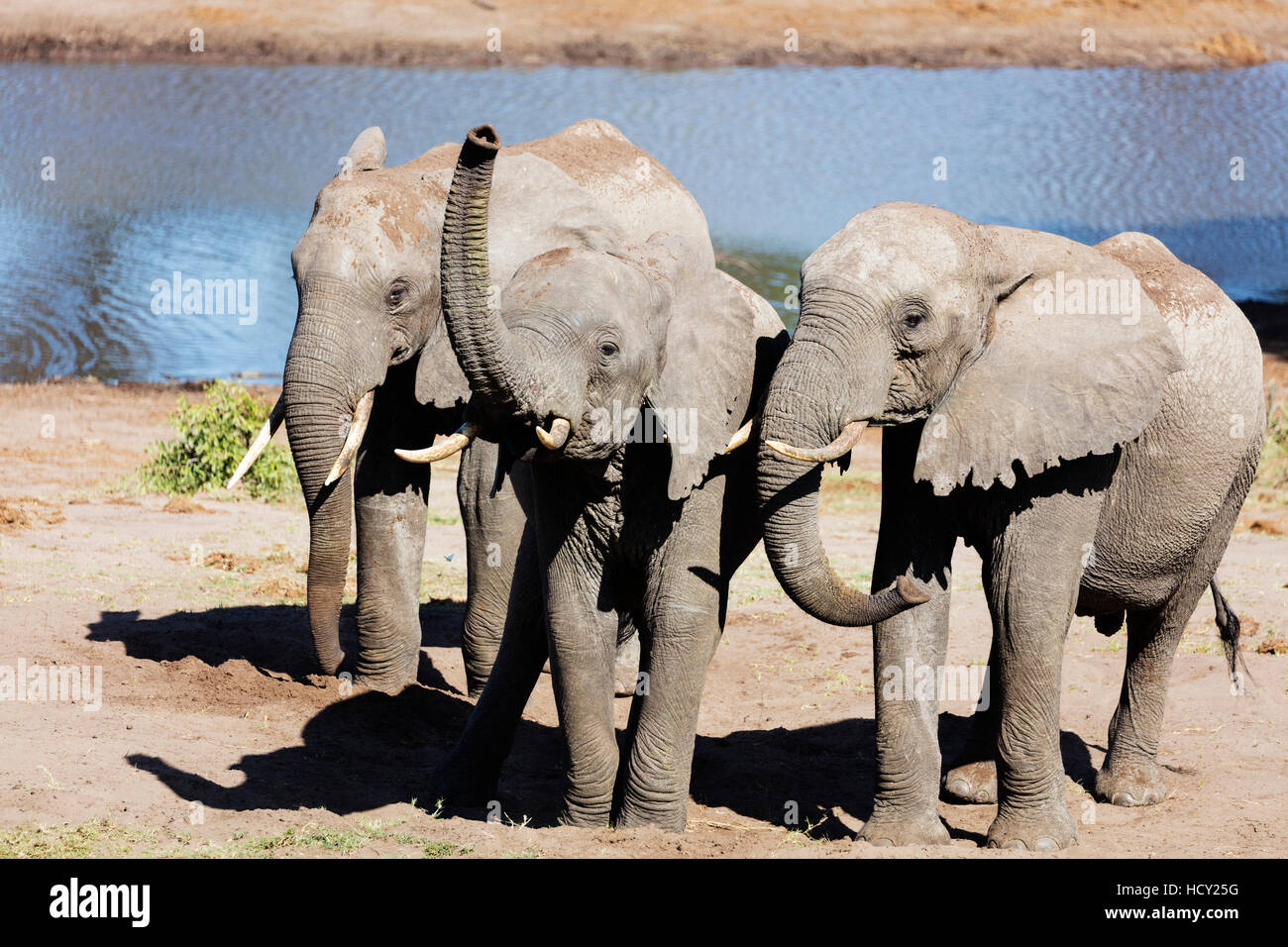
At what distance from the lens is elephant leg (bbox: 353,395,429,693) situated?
27.5ft

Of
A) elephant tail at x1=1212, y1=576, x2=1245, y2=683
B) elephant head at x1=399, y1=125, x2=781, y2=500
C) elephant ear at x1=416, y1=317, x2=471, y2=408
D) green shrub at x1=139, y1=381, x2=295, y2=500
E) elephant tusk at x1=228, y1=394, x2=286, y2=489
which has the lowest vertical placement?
green shrub at x1=139, y1=381, x2=295, y2=500

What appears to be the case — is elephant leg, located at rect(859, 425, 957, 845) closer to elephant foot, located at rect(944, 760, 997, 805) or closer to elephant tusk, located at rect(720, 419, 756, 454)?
elephant tusk, located at rect(720, 419, 756, 454)

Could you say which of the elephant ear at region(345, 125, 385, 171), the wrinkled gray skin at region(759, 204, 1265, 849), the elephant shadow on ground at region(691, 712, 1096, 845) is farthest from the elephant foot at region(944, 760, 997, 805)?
the elephant ear at region(345, 125, 385, 171)

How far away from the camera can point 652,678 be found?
6055 millimetres

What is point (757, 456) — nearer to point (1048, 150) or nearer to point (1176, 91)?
point (1048, 150)

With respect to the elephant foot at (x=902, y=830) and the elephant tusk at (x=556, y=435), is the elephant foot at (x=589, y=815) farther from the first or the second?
the elephant tusk at (x=556, y=435)

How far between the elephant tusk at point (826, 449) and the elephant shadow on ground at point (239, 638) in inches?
162

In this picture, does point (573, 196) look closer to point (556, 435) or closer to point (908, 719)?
point (556, 435)

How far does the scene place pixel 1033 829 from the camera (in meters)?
6.32

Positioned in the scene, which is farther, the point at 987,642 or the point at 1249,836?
the point at 987,642

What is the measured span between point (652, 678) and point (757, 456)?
1041 mm

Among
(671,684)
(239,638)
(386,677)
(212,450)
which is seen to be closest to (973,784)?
(671,684)

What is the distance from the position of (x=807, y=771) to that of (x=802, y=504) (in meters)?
2.63

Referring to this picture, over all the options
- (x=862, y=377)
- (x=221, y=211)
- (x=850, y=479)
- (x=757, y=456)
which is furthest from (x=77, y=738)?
(x=221, y=211)
